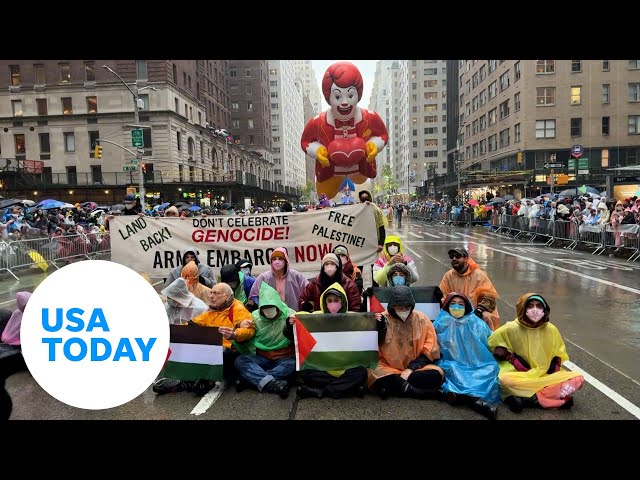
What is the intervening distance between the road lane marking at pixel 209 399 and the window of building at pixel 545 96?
4614cm

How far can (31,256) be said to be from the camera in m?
14.2

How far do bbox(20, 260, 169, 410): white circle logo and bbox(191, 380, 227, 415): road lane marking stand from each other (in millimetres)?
1179

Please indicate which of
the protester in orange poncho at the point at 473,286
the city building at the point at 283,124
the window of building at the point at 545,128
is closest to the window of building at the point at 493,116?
the window of building at the point at 545,128

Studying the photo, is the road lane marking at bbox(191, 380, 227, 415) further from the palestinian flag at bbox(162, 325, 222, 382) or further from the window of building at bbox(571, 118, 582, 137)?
the window of building at bbox(571, 118, 582, 137)

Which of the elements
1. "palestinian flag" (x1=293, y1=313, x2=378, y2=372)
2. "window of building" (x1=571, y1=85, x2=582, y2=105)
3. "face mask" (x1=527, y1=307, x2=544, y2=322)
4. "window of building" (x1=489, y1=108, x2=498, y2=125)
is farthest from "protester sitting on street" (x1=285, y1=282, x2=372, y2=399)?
"window of building" (x1=489, y1=108, x2=498, y2=125)

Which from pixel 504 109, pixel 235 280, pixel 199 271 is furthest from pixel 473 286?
pixel 504 109

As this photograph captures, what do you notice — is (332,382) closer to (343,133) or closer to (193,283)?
(193,283)

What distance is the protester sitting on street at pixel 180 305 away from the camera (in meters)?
5.54

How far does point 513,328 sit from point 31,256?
14.3m

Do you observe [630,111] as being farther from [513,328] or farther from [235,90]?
[235,90]

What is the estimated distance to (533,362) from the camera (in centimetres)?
457

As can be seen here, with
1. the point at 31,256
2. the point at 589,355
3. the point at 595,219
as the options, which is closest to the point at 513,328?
the point at 589,355

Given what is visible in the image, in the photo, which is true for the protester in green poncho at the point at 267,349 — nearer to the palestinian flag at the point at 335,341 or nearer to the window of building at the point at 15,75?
the palestinian flag at the point at 335,341

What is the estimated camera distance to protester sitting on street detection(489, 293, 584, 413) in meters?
4.39
